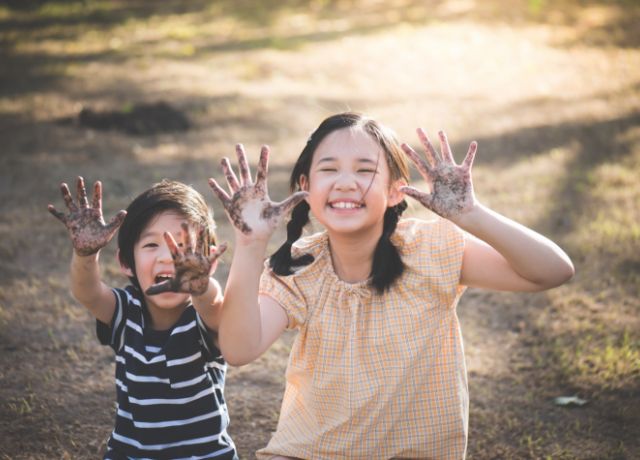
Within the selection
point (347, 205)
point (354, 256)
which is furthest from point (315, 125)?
point (347, 205)

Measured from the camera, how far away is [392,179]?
2363mm

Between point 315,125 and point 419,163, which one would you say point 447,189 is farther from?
point 315,125

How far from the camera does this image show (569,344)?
3.60m

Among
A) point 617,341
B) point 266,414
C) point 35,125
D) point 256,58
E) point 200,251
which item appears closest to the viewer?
point 200,251

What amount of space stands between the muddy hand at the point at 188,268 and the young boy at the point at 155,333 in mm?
144

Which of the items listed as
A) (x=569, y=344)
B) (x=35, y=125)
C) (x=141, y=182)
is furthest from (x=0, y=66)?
(x=569, y=344)

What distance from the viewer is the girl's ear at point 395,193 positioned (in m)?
2.38

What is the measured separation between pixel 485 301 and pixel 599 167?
2.43 meters

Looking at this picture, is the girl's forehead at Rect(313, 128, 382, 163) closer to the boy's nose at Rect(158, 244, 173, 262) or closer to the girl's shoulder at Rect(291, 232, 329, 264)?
the girl's shoulder at Rect(291, 232, 329, 264)

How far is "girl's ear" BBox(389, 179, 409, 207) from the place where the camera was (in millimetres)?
2377

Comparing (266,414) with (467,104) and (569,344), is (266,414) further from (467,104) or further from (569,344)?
(467,104)

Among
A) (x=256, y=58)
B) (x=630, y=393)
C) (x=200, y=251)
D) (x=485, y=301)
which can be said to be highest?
(x=256, y=58)

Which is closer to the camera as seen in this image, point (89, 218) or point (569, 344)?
point (89, 218)

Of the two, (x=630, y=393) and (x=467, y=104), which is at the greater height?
(x=467, y=104)
